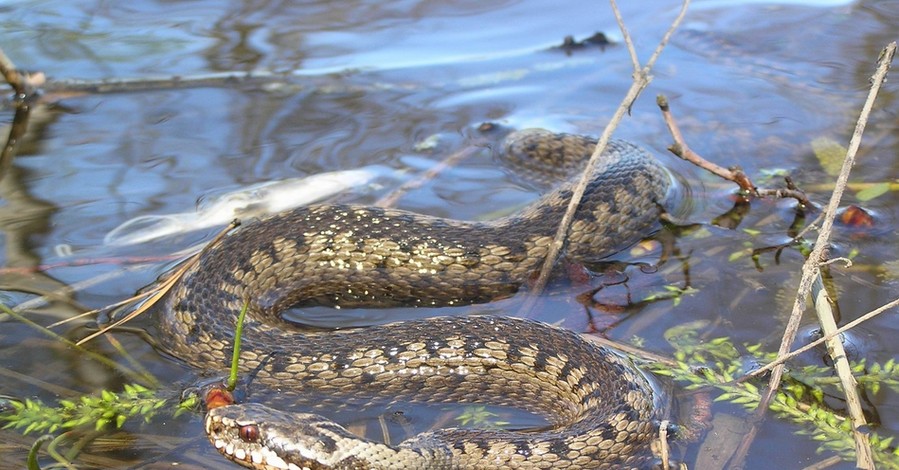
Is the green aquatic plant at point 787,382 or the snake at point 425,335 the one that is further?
the snake at point 425,335

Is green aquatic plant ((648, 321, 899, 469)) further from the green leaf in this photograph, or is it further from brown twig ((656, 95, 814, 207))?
the green leaf

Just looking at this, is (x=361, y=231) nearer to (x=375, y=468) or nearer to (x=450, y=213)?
(x=450, y=213)

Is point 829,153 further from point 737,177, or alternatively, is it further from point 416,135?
point 416,135

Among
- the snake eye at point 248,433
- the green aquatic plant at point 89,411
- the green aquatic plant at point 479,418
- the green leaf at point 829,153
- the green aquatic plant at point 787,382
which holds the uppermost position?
the green leaf at point 829,153

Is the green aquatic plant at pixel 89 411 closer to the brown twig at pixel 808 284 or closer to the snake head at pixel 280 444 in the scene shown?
the snake head at pixel 280 444

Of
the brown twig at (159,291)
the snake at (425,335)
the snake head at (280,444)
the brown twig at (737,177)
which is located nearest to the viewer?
the snake head at (280,444)

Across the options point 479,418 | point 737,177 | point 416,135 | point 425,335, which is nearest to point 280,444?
point 479,418

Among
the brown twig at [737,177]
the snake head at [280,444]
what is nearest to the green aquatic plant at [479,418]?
the snake head at [280,444]
